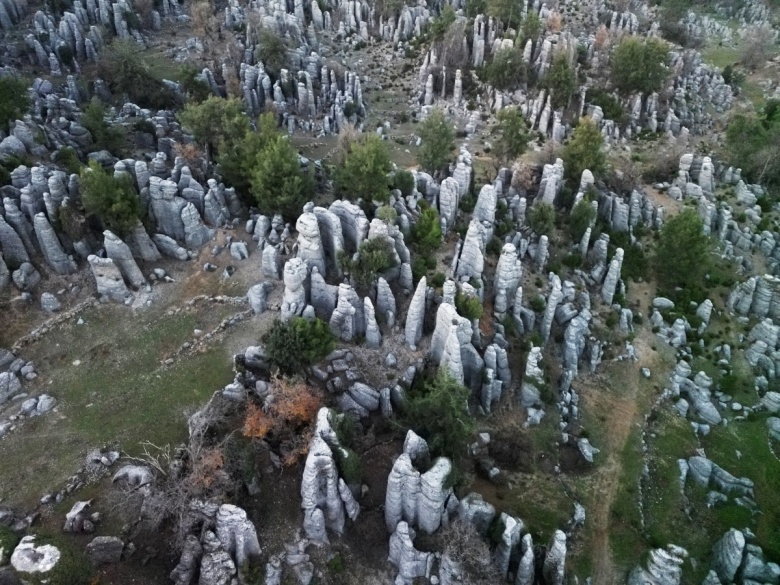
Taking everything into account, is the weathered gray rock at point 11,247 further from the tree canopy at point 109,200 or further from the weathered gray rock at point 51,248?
the tree canopy at point 109,200

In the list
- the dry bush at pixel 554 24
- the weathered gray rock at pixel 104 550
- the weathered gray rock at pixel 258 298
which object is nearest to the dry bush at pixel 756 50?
the dry bush at pixel 554 24

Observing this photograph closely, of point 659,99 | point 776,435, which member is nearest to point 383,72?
point 659,99

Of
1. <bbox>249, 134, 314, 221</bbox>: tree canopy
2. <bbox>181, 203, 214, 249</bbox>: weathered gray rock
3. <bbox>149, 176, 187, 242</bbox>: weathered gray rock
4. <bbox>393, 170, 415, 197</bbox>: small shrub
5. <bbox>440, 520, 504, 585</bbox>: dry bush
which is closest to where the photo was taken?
<bbox>440, 520, 504, 585</bbox>: dry bush

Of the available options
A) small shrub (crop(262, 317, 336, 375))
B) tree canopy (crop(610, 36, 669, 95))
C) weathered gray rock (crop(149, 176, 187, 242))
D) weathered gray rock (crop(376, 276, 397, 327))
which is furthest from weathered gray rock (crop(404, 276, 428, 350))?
tree canopy (crop(610, 36, 669, 95))

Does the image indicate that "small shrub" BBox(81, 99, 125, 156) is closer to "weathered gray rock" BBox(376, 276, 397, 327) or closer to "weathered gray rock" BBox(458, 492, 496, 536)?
"weathered gray rock" BBox(376, 276, 397, 327)

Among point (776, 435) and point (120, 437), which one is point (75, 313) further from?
point (776, 435)
